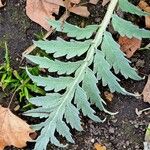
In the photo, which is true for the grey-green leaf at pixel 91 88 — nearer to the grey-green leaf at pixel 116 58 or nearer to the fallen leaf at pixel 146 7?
the grey-green leaf at pixel 116 58

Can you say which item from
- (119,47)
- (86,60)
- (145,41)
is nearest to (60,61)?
(86,60)

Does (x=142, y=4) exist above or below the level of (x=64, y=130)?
above

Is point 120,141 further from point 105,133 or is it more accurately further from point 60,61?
point 60,61

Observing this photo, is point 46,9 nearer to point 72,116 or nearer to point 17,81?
point 17,81

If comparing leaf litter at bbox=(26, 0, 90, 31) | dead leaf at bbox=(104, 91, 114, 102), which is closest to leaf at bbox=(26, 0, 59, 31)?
leaf litter at bbox=(26, 0, 90, 31)

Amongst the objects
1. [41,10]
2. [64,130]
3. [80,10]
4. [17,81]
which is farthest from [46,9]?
[64,130]

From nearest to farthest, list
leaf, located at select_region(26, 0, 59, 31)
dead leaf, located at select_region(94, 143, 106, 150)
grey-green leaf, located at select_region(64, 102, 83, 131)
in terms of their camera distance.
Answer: grey-green leaf, located at select_region(64, 102, 83, 131), dead leaf, located at select_region(94, 143, 106, 150), leaf, located at select_region(26, 0, 59, 31)

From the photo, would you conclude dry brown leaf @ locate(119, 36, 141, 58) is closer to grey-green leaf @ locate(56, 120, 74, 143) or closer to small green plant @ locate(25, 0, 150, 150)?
small green plant @ locate(25, 0, 150, 150)
